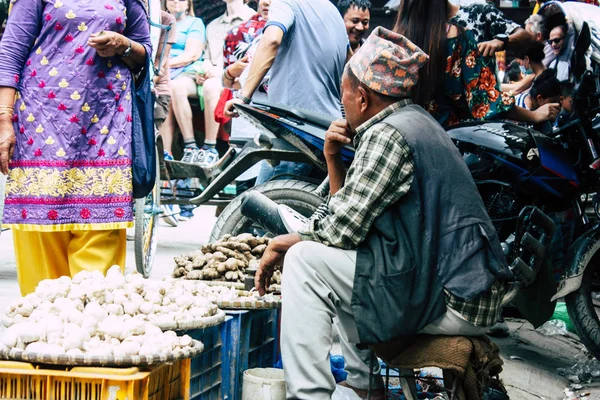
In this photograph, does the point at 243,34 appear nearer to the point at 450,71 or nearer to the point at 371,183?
the point at 450,71

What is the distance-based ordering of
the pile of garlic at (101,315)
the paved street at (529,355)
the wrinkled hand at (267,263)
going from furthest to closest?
the paved street at (529,355) → the wrinkled hand at (267,263) → the pile of garlic at (101,315)

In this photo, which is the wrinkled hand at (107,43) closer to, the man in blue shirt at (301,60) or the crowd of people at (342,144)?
the crowd of people at (342,144)

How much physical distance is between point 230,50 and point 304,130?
356cm

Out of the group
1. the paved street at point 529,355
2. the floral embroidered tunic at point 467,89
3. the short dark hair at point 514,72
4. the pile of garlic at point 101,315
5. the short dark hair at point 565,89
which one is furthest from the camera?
the short dark hair at point 514,72

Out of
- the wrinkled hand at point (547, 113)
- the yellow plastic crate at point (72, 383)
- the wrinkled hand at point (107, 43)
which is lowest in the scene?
the yellow plastic crate at point (72, 383)

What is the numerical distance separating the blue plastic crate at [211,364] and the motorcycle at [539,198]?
1.38m

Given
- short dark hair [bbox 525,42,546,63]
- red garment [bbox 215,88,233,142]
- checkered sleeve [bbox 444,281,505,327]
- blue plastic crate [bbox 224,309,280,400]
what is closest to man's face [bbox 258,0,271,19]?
red garment [bbox 215,88,233,142]

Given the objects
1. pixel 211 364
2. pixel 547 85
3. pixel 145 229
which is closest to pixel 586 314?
pixel 547 85

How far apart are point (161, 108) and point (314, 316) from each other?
542 centimetres

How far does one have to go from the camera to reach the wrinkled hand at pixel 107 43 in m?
4.06

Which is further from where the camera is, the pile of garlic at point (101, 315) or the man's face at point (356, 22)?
the man's face at point (356, 22)

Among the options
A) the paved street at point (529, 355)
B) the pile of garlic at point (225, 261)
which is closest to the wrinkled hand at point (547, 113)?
the paved street at point (529, 355)

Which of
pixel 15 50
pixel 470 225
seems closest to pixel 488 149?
pixel 470 225

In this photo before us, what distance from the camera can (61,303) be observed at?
294cm
